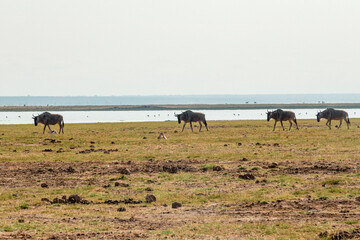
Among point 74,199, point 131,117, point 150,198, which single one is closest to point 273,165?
point 150,198

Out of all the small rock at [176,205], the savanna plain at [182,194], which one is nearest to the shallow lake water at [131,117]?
the savanna plain at [182,194]

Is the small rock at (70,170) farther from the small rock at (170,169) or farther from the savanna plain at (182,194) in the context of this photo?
the small rock at (170,169)

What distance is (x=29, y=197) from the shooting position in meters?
15.6

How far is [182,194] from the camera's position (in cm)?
1597

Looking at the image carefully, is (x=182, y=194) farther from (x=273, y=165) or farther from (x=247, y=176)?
(x=273, y=165)

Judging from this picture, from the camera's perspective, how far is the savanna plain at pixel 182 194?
11.4 meters

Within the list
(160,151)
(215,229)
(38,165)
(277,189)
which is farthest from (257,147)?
(215,229)

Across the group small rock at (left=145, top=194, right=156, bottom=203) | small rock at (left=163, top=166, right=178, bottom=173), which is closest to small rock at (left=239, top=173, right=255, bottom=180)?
small rock at (left=163, top=166, right=178, bottom=173)

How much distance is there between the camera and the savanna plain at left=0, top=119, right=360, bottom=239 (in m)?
11.4

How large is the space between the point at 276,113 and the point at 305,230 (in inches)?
1602

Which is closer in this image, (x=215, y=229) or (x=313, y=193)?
(x=215, y=229)

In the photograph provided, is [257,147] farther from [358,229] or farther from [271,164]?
[358,229]

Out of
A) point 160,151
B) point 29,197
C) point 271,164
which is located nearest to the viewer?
point 29,197

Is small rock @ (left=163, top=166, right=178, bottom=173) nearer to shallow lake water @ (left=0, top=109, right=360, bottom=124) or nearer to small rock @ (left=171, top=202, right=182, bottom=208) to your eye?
small rock @ (left=171, top=202, right=182, bottom=208)
